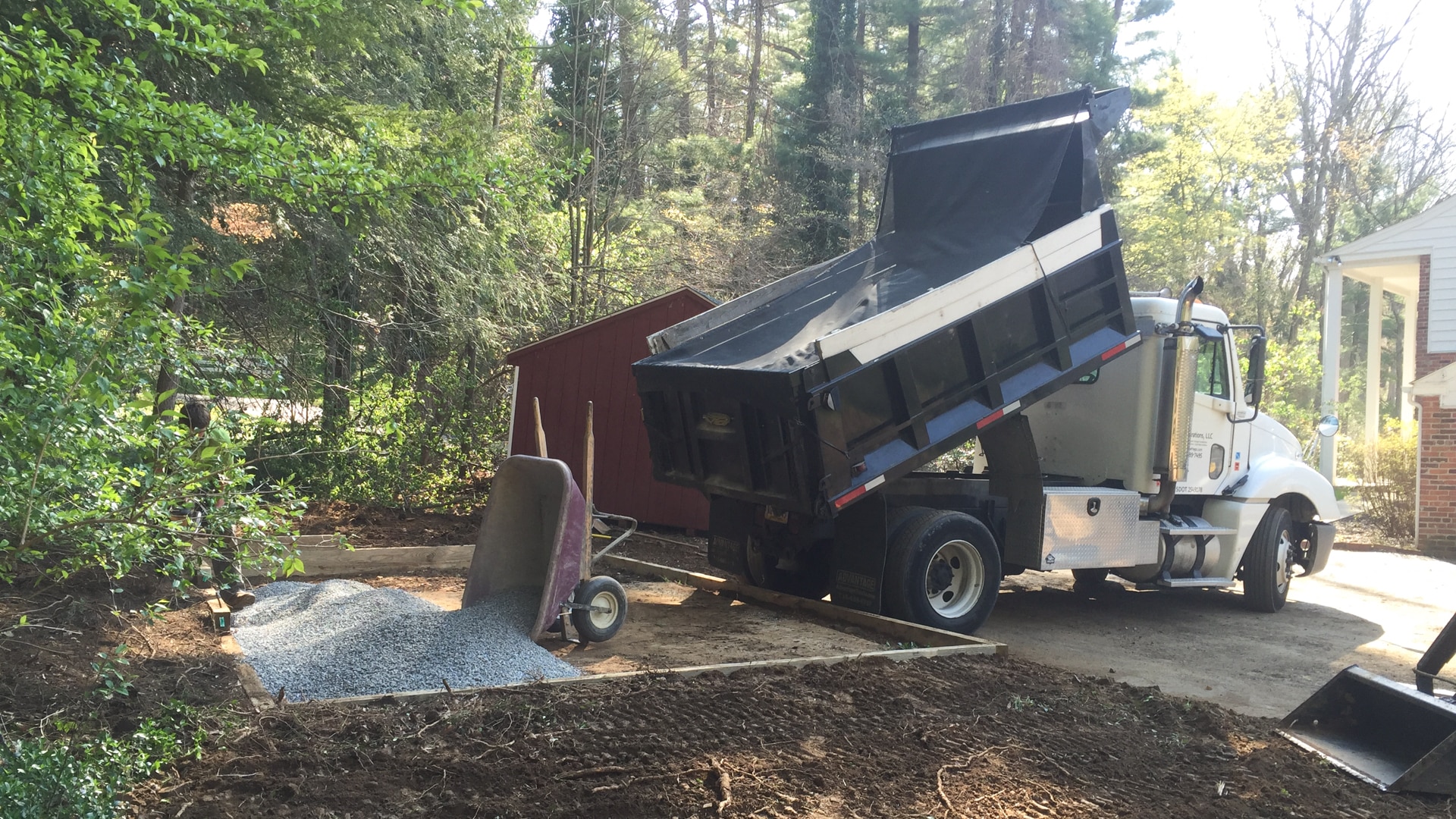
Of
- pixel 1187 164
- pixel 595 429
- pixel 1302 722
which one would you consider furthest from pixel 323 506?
pixel 1187 164

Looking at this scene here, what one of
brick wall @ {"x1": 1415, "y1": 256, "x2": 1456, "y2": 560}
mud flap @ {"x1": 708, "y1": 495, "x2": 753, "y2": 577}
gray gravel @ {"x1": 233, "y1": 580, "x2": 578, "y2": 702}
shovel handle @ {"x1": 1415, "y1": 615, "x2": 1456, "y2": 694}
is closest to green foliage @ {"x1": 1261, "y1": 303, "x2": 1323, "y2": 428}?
brick wall @ {"x1": 1415, "y1": 256, "x2": 1456, "y2": 560}

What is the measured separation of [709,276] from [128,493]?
15.0 meters

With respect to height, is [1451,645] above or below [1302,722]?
above

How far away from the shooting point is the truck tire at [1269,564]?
9.10 meters

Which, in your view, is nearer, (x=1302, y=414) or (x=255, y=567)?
(x=255, y=567)

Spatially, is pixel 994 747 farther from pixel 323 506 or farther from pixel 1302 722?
pixel 323 506

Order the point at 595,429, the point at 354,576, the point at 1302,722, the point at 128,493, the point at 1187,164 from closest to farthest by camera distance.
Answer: the point at 128,493, the point at 1302,722, the point at 354,576, the point at 595,429, the point at 1187,164

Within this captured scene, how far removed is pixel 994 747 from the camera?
452cm

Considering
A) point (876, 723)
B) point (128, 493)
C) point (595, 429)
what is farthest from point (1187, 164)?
point (128, 493)

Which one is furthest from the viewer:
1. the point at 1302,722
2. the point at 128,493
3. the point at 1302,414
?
the point at 1302,414

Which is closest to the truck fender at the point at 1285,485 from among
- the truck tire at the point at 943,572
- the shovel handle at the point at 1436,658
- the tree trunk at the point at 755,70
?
the truck tire at the point at 943,572

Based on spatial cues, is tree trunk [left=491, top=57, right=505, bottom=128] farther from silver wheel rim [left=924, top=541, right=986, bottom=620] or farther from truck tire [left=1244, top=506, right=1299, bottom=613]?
truck tire [left=1244, top=506, right=1299, bottom=613]

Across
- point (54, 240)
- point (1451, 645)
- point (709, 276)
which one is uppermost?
point (709, 276)

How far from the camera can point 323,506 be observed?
465 inches
